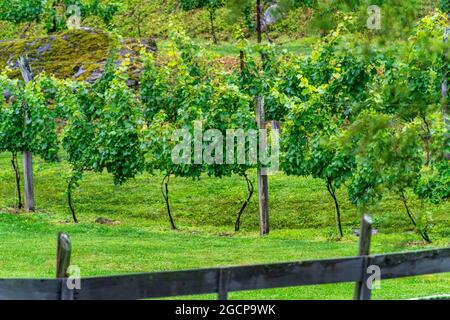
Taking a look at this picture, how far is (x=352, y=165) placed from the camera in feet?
84.5

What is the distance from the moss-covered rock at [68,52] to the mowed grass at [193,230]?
5531 mm

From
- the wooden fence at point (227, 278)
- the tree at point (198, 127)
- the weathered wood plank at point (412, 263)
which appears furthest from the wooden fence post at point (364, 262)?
the tree at point (198, 127)

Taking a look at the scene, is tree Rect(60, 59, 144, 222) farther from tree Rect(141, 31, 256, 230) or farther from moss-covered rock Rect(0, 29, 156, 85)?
moss-covered rock Rect(0, 29, 156, 85)

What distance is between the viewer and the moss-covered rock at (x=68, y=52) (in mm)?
41469

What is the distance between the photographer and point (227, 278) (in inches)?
383

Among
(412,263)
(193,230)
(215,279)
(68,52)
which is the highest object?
(68,52)

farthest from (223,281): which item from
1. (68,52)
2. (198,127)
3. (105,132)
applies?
(68,52)

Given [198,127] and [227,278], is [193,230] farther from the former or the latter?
[227,278]

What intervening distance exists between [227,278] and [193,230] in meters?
18.1

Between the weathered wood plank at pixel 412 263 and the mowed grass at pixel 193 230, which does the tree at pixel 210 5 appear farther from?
the weathered wood plank at pixel 412 263

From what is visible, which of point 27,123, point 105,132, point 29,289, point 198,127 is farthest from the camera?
point 27,123

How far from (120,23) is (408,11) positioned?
159 feet
